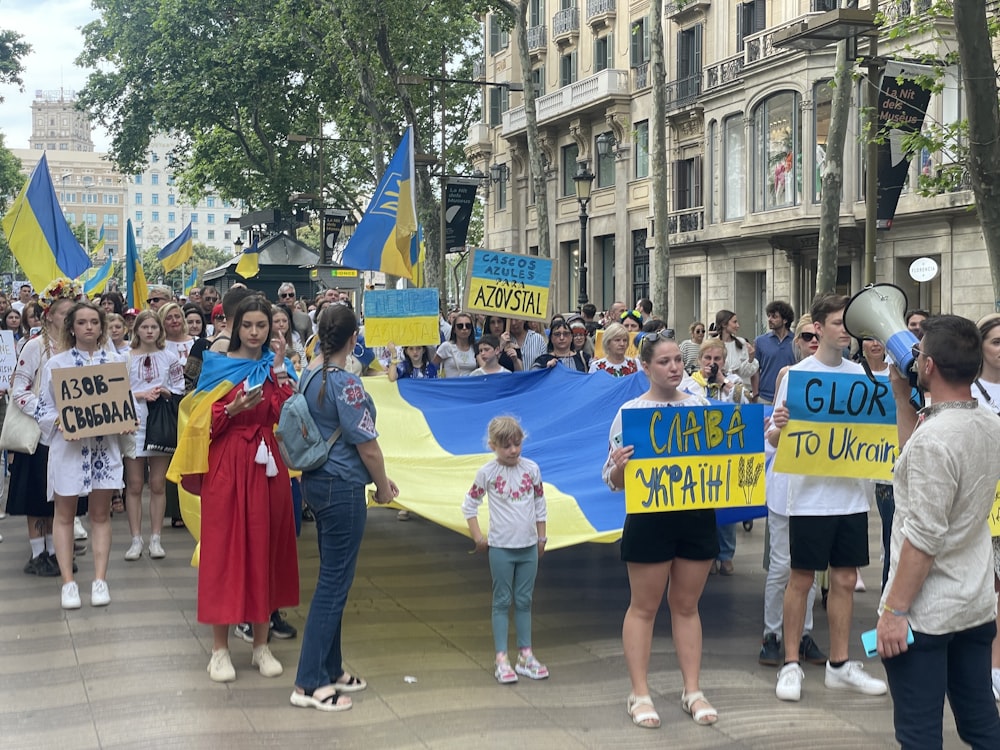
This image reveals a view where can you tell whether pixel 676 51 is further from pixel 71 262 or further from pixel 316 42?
pixel 71 262

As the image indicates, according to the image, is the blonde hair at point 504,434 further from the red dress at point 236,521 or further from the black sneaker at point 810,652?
the black sneaker at point 810,652

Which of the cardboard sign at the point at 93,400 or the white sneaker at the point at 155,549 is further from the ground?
the cardboard sign at the point at 93,400

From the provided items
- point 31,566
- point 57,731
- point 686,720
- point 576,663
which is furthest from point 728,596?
point 31,566

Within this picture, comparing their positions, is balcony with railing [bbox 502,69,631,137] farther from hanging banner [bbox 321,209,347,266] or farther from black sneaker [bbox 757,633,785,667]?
black sneaker [bbox 757,633,785,667]

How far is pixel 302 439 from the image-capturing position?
222 inches

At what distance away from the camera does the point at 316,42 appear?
38.2 m

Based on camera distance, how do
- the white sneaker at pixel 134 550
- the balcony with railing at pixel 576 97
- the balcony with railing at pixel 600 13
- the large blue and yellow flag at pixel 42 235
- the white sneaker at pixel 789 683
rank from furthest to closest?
the balcony with railing at pixel 600 13, the balcony with railing at pixel 576 97, the large blue and yellow flag at pixel 42 235, the white sneaker at pixel 134 550, the white sneaker at pixel 789 683

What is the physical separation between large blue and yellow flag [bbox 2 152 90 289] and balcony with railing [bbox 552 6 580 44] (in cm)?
3291

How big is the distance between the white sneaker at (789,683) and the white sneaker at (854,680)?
180mm

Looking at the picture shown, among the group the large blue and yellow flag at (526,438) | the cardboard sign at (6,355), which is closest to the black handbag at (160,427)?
the large blue and yellow flag at (526,438)

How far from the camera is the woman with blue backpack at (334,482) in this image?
5.66 metres

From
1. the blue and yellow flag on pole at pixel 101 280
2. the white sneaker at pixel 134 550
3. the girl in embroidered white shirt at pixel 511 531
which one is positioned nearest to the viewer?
the girl in embroidered white shirt at pixel 511 531

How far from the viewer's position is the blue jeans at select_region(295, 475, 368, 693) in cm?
573

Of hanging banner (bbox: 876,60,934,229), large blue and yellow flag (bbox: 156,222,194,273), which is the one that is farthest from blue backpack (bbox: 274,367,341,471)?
large blue and yellow flag (bbox: 156,222,194,273)
